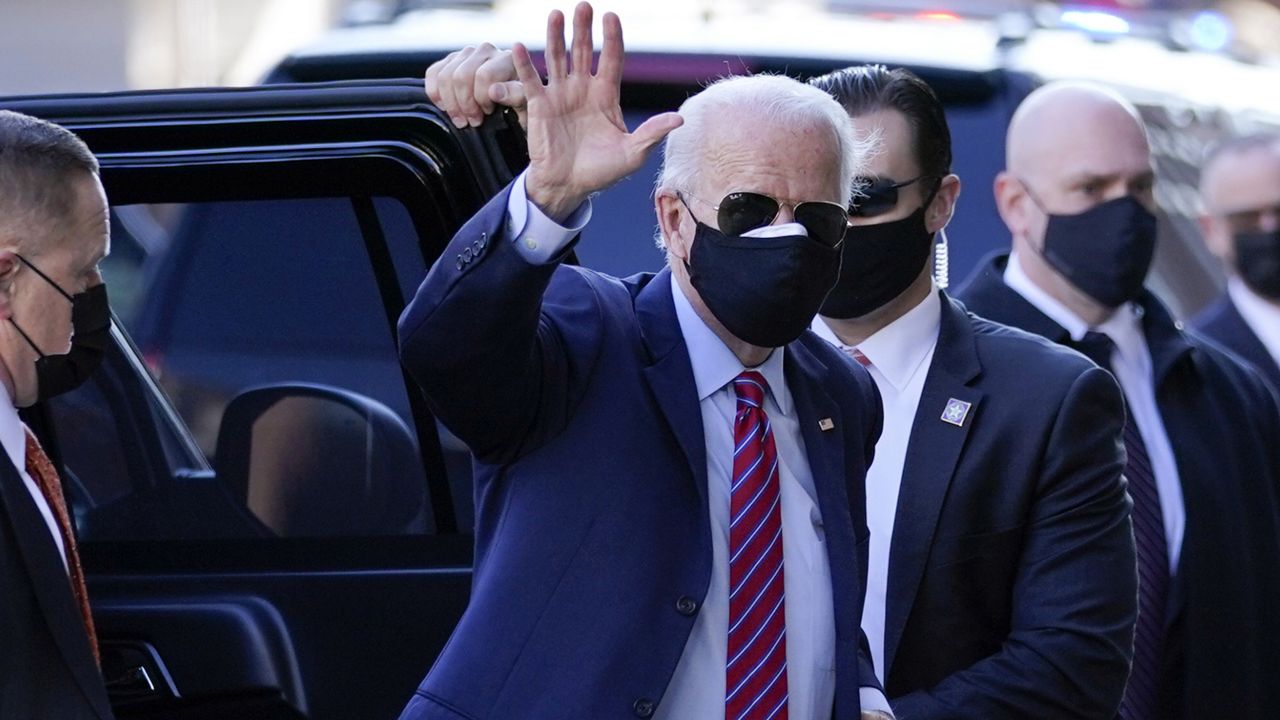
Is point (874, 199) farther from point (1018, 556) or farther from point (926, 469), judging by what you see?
point (1018, 556)

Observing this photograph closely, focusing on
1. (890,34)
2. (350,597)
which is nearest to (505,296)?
Answer: (350,597)

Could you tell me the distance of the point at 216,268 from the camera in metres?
3.70

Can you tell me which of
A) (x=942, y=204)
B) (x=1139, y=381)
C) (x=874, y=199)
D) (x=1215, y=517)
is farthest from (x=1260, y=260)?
(x=874, y=199)

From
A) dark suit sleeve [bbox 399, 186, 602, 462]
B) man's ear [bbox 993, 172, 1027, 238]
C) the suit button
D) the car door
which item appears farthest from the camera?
man's ear [bbox 993, 172, 1027, 238]

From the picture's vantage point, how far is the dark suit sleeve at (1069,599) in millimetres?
3375

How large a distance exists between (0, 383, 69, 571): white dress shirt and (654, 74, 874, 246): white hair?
92 centimetres

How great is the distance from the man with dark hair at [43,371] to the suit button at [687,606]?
749 mm

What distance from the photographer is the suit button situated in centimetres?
273

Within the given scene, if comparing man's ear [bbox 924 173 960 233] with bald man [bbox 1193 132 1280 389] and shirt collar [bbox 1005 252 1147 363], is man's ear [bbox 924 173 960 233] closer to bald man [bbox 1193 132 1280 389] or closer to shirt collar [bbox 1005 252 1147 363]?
shirt collar [bbox 1005 252 1147 363]

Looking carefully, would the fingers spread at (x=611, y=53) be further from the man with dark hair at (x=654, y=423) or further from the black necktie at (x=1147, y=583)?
the black necktie at (x=1147, y=583)

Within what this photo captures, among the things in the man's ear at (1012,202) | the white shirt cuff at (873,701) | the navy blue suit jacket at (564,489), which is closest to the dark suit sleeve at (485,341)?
the navy blue suit jacket at (564,489)

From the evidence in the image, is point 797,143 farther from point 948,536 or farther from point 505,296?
point 948,536

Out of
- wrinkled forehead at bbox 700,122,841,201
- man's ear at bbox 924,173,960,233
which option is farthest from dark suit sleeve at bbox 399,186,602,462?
man's ear at bbox 924,173,960,233

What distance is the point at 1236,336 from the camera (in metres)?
5.41
